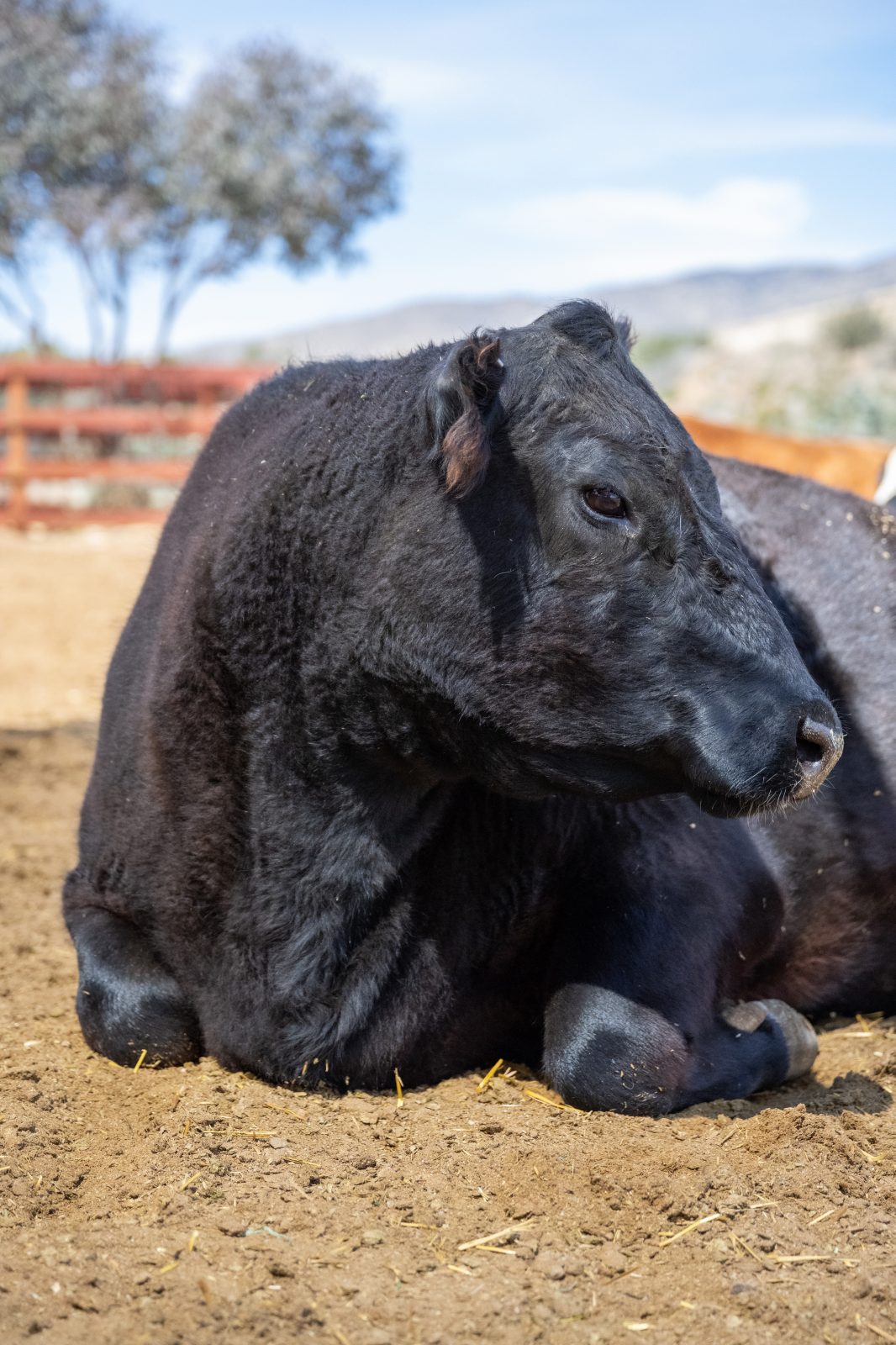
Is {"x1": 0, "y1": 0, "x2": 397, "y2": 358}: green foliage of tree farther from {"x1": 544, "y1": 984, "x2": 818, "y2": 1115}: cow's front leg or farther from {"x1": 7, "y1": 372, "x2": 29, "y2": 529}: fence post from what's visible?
{"x1": 544, "y1": 984, "x2": 818, "y2": 1115}: cow's front leg

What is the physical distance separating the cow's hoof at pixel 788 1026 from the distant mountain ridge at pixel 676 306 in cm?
15105

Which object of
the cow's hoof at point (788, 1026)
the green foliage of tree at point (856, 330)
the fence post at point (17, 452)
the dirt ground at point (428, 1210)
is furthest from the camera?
the green foliage of tree at point (856, 330)

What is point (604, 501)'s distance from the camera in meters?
2.91

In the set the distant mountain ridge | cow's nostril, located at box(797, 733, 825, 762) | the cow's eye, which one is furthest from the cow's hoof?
the distant mountain ridge

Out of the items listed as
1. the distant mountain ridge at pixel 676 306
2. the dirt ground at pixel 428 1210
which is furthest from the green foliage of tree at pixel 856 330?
the distant mountain ridge at pixel 676 306

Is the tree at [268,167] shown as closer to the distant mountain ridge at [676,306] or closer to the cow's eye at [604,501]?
the cow's eye at [604,501]

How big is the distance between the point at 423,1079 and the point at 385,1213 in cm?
73

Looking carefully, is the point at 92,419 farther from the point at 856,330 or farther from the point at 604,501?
the point at 856,330

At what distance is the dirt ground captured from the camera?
2297mm

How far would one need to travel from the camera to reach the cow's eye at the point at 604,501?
2910mm

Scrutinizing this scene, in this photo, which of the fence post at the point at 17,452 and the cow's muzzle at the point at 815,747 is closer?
the cow's muzzle at the point at 815,747

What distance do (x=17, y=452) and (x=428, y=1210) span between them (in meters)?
17.4

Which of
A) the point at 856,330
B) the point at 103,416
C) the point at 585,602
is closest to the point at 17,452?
the point at 103,416

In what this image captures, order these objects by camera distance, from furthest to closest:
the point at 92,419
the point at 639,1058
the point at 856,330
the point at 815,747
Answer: the point at 856,330 → the point at 92,419 → the point at 639,1058 → the point at 815,747
